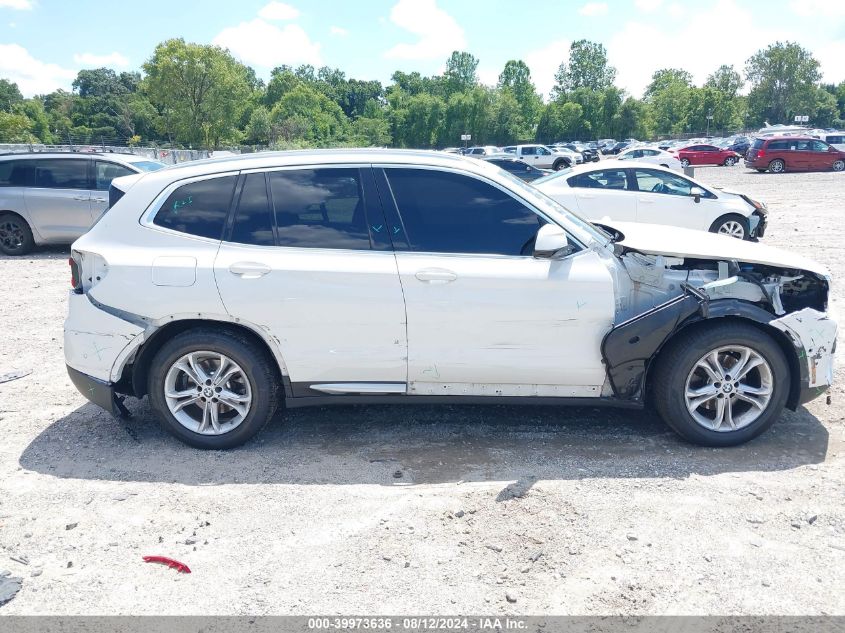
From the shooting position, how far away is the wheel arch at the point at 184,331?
4.24m

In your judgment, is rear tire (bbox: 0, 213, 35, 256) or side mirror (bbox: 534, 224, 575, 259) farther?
rear tire (bbox: 0, 213, 35, 256)

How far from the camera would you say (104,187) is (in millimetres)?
→ 11695

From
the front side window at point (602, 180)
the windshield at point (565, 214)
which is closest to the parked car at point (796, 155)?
the front side window at point (602, 180)

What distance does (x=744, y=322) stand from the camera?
4172 millimetres

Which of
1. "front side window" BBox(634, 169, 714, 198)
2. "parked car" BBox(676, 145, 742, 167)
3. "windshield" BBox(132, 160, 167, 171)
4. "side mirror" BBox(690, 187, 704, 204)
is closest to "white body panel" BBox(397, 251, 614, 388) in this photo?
"front side window" BBox(634, 169, 714, 198)

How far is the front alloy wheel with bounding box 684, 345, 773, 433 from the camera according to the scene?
417 cm

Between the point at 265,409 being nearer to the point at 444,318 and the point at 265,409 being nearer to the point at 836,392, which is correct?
the point at 444,318

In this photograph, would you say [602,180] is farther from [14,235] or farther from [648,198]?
[14,235]

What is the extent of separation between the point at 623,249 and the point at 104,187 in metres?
10.2

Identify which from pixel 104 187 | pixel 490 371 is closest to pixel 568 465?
pixel 490 371

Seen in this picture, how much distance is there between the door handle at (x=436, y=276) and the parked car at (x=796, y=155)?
33358 mm

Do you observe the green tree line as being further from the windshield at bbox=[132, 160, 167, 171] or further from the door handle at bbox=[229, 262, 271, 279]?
the door handle at bbox=[229, 262, 271, 279]

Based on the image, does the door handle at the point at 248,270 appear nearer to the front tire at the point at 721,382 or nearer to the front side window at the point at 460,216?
the front side window at the point at 460,216

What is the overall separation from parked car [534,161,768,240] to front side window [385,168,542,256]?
24.3 feet
